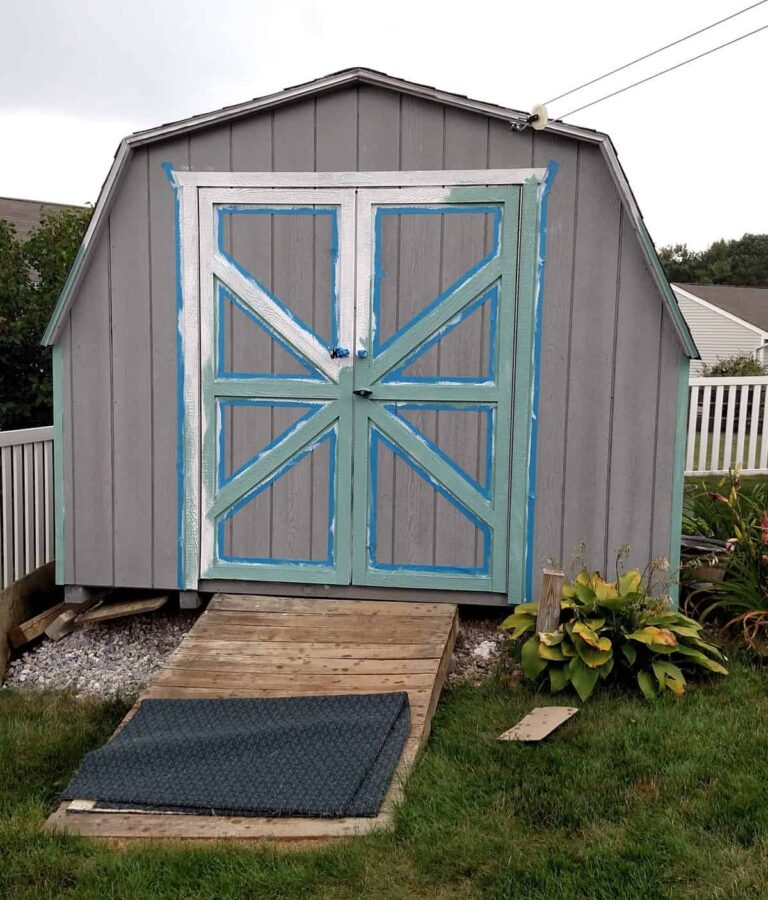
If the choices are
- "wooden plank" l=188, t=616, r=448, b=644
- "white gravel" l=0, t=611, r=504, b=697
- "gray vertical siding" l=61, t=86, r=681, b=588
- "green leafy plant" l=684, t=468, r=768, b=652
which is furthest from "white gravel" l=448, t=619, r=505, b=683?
"green leafy plant" l=684, t=468, r=768, b=652

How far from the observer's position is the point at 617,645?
153 inches

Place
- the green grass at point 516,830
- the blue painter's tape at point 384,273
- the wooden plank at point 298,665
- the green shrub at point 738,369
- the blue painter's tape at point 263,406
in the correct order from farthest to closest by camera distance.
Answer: the green shrub at point 738,369 < the blue painter's tape at point 263,406 < the blue painter's tape at point 384,273 < the wooden plank at point 298,665 < the green grass at point 516,830

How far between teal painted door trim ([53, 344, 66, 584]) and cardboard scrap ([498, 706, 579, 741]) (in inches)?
108

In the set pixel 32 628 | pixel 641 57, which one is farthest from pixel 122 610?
pixel 641 57

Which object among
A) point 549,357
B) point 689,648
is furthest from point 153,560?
point 689,648

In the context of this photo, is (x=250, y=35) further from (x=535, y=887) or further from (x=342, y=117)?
(x=535, y=887)

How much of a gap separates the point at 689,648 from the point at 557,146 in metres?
2.55

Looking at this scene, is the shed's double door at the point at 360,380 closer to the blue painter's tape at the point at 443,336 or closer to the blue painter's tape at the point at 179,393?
the blue painter's tape at the point at 443,336

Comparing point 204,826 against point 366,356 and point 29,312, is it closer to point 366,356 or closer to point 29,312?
point 366,356

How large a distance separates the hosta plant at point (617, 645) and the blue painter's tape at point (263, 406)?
158cm

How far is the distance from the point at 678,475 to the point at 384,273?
1845 mm

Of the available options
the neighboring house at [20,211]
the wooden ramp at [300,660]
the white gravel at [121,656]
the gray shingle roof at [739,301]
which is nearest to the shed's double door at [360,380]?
the wooden ramp at [300,660]

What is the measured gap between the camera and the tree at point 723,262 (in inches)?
2083

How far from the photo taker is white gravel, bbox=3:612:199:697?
4.36 meters
